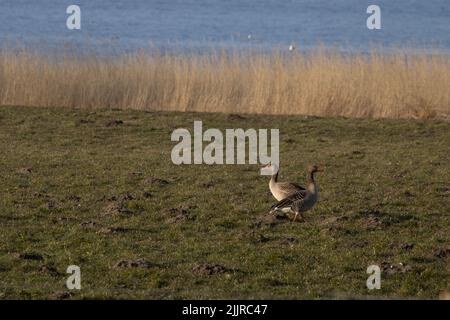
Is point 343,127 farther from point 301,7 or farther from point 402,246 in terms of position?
point 301,7

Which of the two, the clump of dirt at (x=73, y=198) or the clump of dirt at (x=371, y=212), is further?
the clump of dirt at (x=73, y=198)

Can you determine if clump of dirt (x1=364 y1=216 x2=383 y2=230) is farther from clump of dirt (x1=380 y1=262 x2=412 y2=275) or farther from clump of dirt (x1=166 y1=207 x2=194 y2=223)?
clump of dirt (x1=166 y1=207 x2=194 y2=223)

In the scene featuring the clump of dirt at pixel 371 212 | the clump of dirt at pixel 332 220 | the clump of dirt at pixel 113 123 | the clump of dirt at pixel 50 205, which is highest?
the clump of dirt at pixel 113 123

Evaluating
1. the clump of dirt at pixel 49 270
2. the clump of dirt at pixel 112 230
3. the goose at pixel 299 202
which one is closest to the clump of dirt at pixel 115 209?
the clump of dirt at pixel 112 230

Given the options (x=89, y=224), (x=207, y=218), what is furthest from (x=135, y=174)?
(x=89, y=224)

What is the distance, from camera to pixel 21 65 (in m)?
21.6

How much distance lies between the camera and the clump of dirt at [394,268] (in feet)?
31.0

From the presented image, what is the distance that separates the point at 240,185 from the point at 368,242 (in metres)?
3.46

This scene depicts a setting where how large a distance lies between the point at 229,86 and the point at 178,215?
11.2 metres

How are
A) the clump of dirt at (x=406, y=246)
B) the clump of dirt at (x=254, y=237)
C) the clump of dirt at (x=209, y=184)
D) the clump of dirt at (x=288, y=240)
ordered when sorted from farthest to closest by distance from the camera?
the clump of dirt at (x=209, y=184), the clump of dirt at (x=254, y=237), the clump of dirt at (x=288, y=240), the clump of dirt at (x=406, y=246)

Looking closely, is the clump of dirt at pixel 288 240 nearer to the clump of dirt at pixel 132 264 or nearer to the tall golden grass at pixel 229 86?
the clump of dirt at pixel 132 264

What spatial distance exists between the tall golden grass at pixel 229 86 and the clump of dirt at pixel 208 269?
1251cm

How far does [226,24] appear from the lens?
62.4 meters

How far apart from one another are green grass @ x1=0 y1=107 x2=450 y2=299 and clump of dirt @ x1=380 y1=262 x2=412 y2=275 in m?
0.06
